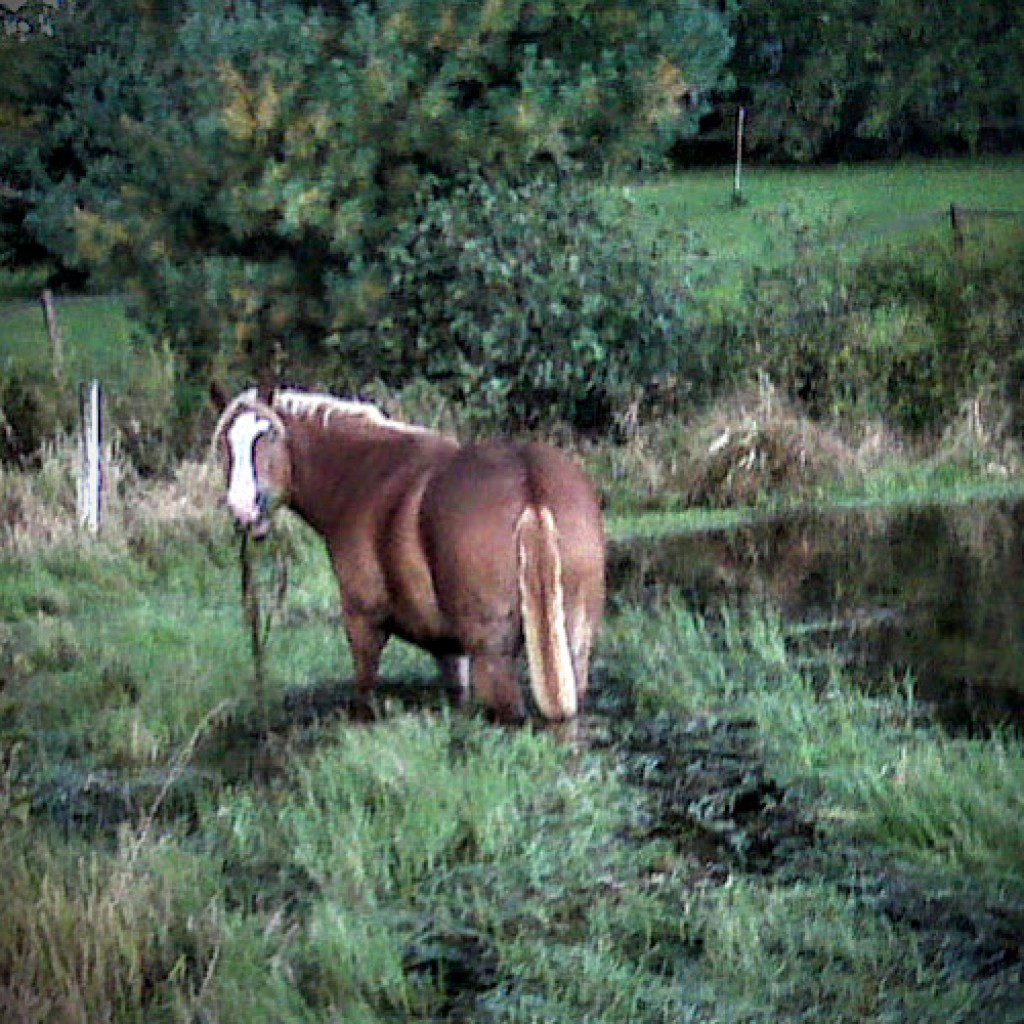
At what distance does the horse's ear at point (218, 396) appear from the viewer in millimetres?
9711

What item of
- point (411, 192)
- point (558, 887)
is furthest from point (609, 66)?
point (558, 887)

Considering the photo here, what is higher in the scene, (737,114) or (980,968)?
(737,114)

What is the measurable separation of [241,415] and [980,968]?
4714 millimetres

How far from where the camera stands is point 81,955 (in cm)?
525

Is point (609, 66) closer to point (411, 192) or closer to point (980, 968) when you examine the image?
point (411, 192)

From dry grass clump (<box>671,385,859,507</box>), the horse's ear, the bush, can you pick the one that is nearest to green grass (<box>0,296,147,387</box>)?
the bush

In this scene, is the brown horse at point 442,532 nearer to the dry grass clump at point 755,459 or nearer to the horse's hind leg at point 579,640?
the horse's hind leg at point 579,640

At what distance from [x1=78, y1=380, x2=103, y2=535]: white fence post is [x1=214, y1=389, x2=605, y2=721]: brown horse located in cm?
458

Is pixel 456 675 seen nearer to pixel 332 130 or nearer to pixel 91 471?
pixel 91 471

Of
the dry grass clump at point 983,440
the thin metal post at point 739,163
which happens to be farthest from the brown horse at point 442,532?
the thin metal post at point 739,163

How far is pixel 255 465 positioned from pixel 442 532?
4.62 ft

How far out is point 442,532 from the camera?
25.7 feet

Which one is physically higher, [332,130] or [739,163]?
[332,130]

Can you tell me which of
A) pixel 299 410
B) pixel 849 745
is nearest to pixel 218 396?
pixel 299 410
